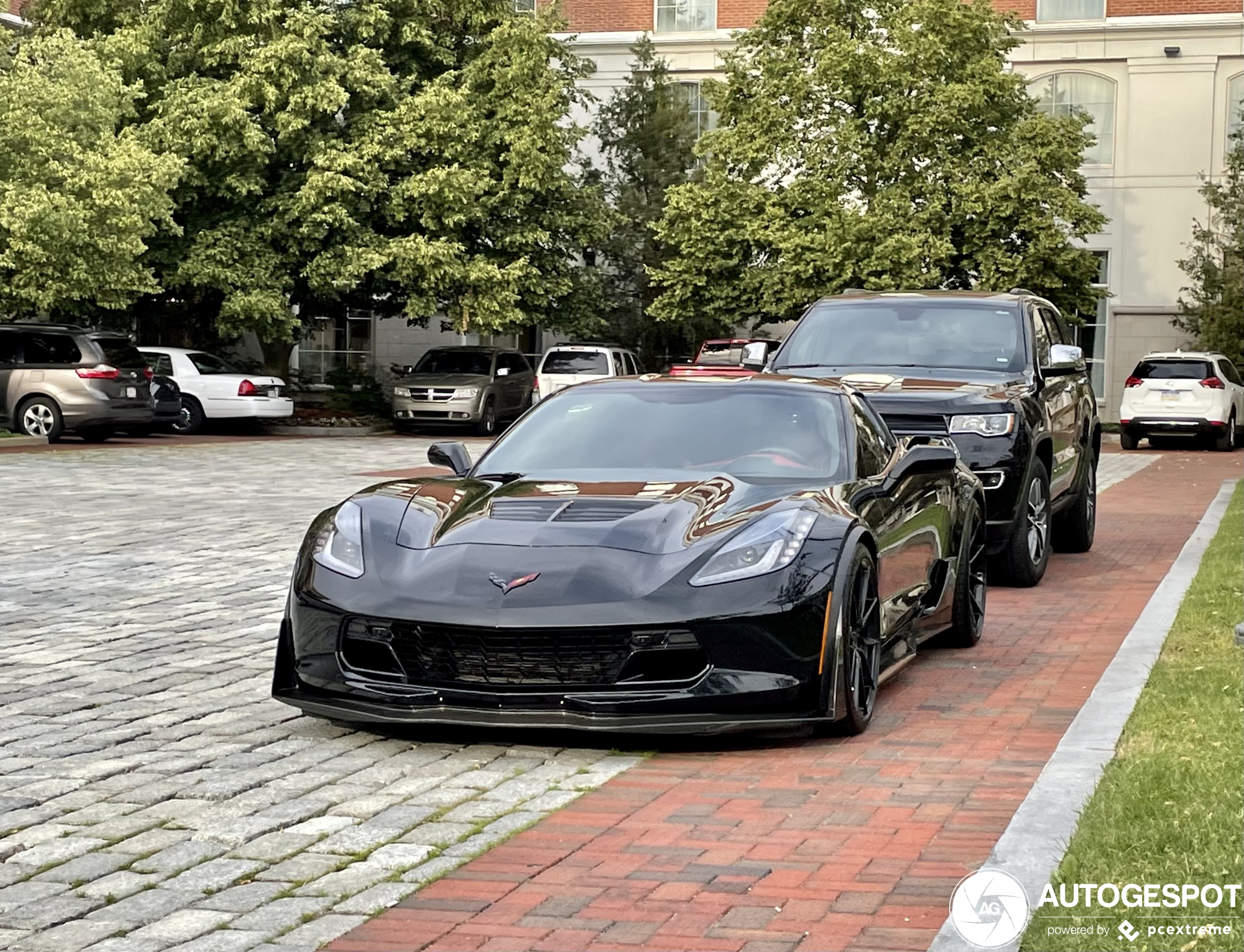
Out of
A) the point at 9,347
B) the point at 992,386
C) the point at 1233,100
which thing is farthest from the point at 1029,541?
the point at 1233,100

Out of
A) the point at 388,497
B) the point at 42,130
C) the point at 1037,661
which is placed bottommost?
the point at 1037,661

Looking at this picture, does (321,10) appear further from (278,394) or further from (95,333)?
(95,333)

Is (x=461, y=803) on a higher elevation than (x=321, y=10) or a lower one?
lower

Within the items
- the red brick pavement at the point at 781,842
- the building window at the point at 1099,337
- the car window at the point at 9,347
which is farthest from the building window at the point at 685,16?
the red brick pavement at the point at 781,842

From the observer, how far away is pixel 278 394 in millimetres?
33938

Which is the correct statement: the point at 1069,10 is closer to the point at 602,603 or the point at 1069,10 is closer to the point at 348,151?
the point at 348,151

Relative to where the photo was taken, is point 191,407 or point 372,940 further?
point 191,407

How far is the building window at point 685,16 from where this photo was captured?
171 feet

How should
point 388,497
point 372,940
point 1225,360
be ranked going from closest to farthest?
point 372,940
point 388,497
point 1225,360

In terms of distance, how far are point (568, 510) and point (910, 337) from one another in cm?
644

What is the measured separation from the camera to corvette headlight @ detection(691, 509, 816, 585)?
21.1 ft

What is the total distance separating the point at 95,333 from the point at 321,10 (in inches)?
476

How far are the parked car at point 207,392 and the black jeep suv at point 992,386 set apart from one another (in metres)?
20.9

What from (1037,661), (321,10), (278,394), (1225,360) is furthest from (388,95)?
(1037,661)
